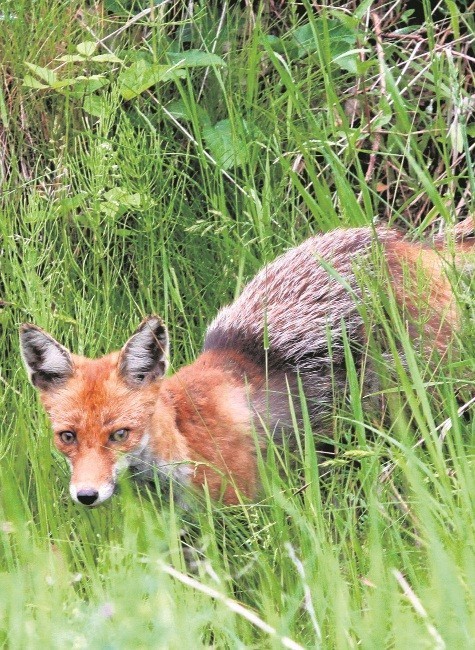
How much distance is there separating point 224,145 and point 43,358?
1576 mm

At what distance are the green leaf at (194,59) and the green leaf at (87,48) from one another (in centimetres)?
38

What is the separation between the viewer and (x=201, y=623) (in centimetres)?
254

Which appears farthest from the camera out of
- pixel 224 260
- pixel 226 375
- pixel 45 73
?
pixel 45 73

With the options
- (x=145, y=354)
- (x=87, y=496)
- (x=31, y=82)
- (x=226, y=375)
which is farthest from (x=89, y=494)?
(x=31, y=82)

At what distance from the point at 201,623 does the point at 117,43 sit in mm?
3898

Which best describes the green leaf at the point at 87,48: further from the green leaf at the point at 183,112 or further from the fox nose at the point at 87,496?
the fox nose at the point at 87,496

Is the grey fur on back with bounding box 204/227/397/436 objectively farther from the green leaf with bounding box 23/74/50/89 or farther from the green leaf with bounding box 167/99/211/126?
the green leaf with bounding box 23/74/50/89

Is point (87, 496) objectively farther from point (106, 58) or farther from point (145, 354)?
point (106, 58)

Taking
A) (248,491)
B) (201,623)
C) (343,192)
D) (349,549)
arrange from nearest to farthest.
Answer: (201,623) → (349,549) → (248,491) → (343,192)

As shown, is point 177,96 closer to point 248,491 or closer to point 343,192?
point 343,192

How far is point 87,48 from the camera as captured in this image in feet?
17.6

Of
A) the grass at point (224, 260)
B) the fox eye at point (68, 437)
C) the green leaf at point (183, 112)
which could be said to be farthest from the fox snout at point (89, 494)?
the green leaf at point (183, 112)

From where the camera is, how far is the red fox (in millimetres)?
4125

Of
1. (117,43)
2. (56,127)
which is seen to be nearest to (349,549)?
(56,127)
